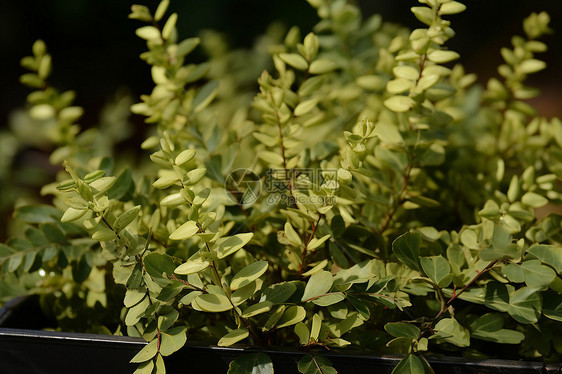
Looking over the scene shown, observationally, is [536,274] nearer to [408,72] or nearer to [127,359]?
[408,72]

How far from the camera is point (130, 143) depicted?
7.43 ft

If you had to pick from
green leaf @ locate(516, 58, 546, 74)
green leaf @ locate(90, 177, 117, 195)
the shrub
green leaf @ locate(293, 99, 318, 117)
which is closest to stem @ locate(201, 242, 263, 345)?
the shrub

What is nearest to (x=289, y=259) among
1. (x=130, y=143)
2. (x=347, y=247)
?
(x=347, y=247)

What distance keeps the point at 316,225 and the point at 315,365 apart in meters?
0.14

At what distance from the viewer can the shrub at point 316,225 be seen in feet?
1.69

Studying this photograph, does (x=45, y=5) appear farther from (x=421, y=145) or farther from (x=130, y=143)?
(x=421, y=145)

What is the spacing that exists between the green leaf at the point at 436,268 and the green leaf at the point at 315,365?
0.45 ft

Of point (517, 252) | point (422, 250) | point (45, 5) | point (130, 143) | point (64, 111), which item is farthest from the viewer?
point (45, 5)

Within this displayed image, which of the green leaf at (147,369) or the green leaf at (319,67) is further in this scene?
the green leaf at (319,67)

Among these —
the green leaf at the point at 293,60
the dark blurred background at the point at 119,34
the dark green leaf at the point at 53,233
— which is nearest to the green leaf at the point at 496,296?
the green leaf at the point at 293,60

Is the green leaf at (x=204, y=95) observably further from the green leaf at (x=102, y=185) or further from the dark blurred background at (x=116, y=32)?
the dark blurred background at (x=116, y=32)

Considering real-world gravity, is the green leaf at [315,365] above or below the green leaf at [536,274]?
below

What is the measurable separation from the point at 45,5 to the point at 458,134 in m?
2.37

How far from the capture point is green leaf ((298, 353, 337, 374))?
1.65 ft
